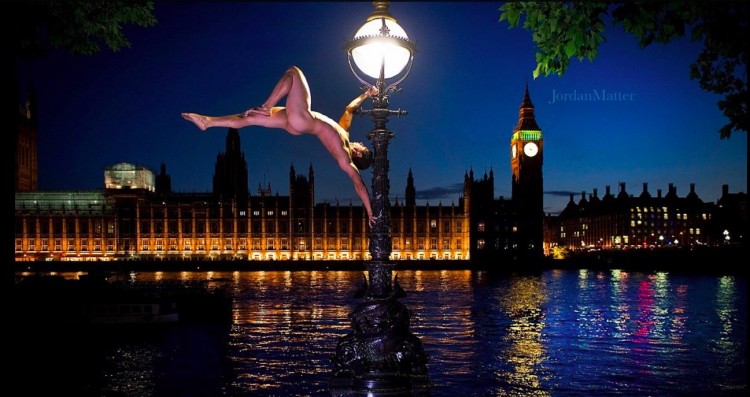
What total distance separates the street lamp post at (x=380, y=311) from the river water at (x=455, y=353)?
910 cm

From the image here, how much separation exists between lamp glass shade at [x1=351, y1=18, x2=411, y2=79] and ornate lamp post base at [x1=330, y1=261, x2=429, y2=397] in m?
1.53

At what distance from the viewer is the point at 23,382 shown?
16.4 metres

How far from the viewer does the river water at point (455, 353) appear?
15852 millimetres

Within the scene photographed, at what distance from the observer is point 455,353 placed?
65.2 feet

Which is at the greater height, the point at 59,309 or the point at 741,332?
the point at 59,309

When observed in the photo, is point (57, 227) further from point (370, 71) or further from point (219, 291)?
point (370, 71)

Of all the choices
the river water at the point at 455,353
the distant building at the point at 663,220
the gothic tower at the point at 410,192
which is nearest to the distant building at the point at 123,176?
the gothic tower at the point at 410,192

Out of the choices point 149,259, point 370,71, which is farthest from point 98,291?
point 149,259

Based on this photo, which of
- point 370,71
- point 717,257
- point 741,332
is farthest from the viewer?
point 717,257

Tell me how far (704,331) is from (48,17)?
2547 centimetres

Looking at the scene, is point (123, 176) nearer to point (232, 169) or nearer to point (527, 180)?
point (232, 169)

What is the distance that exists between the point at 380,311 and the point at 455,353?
48.3 feet

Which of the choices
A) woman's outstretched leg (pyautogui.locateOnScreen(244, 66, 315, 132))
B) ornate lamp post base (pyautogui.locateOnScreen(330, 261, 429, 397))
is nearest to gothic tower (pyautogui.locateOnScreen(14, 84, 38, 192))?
ornate lamp post base (pyautogui.locateOnScreen(330, 261, 429, 397))

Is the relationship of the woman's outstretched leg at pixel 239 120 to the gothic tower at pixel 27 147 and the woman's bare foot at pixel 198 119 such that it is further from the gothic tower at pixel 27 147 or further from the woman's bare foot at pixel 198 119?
the gothic tower at pixel 27 147
